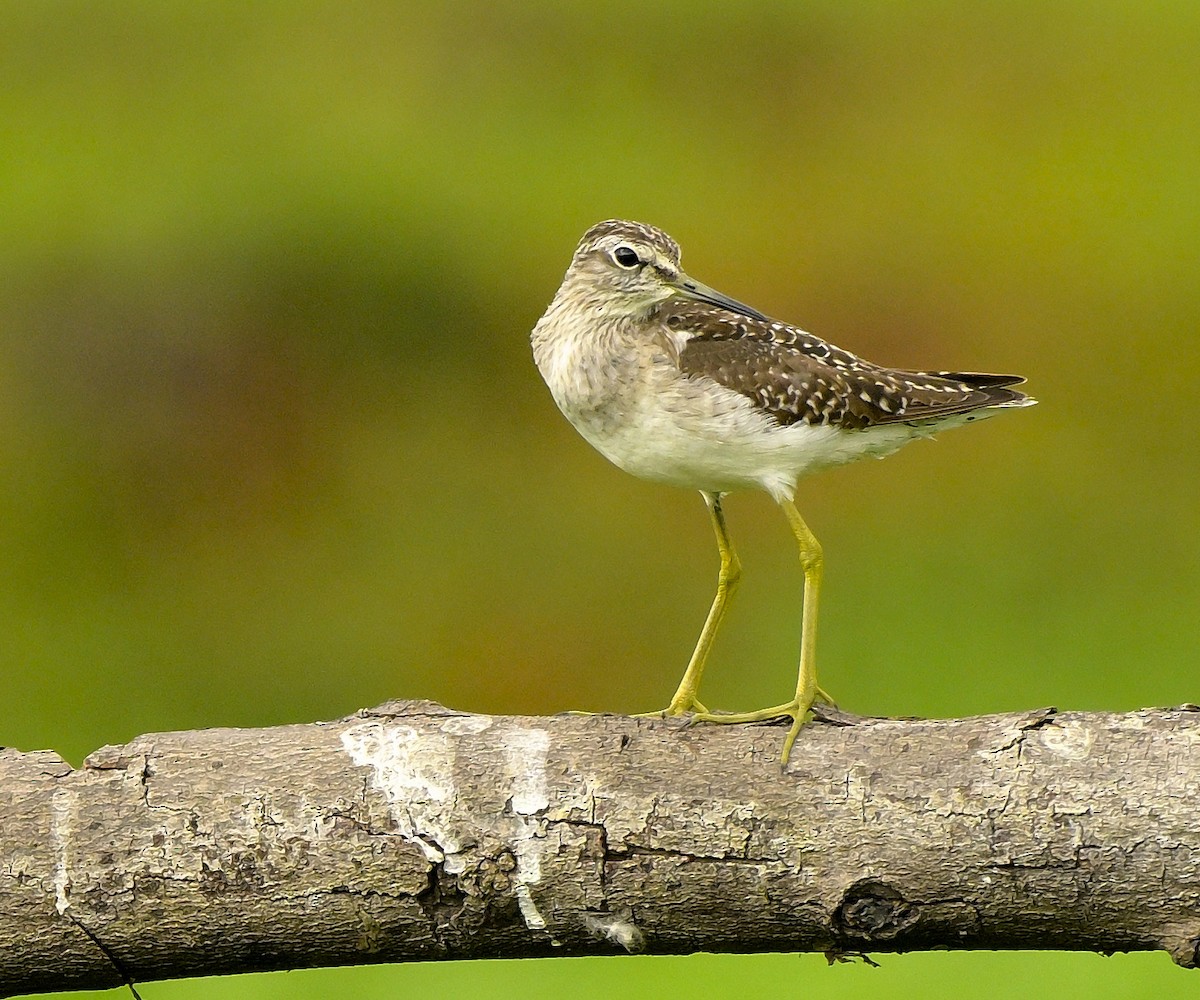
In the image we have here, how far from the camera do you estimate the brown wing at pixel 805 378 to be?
495cm

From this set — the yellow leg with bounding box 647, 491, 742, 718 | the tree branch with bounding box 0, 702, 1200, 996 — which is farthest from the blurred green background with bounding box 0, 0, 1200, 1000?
the tree branch with bounding box 0, 702, 1200, 996

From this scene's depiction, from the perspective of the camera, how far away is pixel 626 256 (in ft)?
17.0

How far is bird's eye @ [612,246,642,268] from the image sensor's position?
5152 mm

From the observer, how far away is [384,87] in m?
13.8

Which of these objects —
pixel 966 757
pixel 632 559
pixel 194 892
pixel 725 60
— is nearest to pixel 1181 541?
pixel 632 559

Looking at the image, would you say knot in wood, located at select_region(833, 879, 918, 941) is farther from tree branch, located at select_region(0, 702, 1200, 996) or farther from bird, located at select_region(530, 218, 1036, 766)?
bird, located at select_region(530, 218, 1036, 766)

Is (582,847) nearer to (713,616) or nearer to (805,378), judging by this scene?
(713,616)

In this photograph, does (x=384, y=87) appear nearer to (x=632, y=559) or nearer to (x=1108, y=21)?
(x=632, y=559)

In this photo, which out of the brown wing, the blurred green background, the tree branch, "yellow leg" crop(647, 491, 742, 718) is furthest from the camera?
the blurred green background

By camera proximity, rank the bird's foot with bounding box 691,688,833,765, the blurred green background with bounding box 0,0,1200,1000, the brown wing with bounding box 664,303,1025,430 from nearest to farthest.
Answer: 1. the bird's foot with bounding box 691,688,833,765
2. the brown wing with bounding box 664,303,1025,430
3. the blurred green background with bounding box 0,0,1200,1000

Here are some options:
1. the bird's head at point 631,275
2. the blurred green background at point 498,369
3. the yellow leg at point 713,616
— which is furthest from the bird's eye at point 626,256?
the blurred green background at point 498,369

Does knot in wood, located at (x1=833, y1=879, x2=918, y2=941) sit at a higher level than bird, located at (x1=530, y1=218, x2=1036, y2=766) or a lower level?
lower

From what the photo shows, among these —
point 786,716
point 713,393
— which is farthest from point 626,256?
point 786,716

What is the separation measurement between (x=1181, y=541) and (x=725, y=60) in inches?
250
